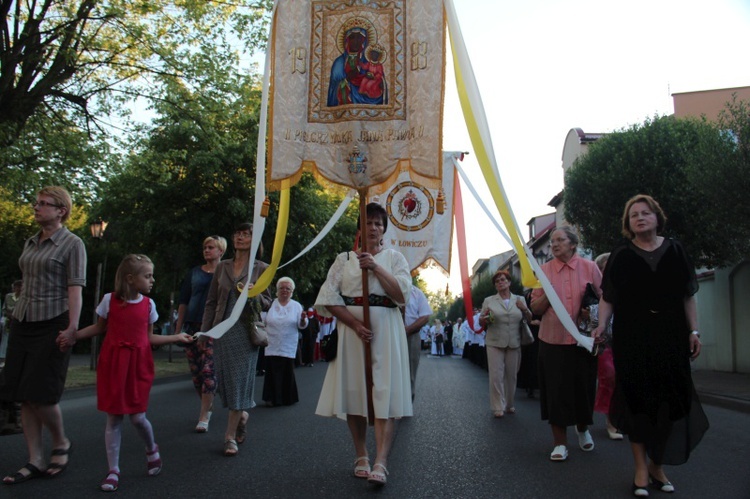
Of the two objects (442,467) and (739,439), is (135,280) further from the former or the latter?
(739,439)

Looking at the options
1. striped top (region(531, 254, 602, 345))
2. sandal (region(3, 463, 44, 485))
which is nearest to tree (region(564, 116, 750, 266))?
striped top (region(531, 254, 602, 345))

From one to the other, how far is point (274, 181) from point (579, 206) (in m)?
22.2

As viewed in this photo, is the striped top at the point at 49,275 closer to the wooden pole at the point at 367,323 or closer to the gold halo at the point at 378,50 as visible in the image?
the wooden pole at the point at 367,323

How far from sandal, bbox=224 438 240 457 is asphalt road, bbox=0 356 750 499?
0.28 ft

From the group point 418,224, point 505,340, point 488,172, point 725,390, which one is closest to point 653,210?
point 488,172

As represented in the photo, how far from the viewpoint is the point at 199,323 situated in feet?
28.1

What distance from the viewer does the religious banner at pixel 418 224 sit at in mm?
12078

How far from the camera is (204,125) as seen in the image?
17984 mm

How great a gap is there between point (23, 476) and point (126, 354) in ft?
3.49

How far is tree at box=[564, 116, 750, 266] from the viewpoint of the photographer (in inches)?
878

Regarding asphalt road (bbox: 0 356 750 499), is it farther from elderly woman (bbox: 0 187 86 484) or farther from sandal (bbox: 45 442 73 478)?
elderly woman (bbox: 0 187 86 484)

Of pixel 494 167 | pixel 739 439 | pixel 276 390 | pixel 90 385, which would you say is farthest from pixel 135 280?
pixel 90 385

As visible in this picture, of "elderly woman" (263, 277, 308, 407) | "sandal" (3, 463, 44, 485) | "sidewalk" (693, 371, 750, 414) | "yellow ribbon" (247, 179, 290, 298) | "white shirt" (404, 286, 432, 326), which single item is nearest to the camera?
"sandal" (3, 463, 44, 485)

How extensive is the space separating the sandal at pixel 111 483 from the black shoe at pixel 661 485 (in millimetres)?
3665
